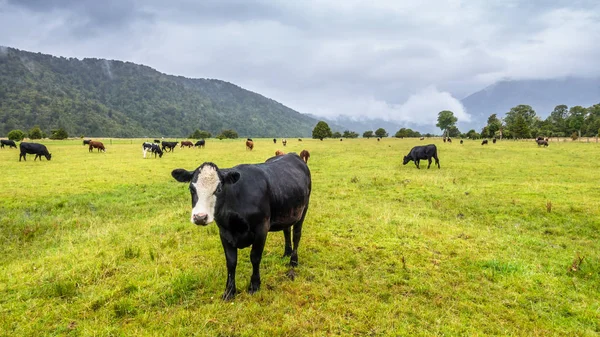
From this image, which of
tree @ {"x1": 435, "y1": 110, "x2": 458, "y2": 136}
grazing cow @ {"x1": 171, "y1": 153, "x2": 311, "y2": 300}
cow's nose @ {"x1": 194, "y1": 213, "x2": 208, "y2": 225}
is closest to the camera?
cow's nose @ {"x1": 194, "y1": 213, "x2": 208, "y2": 225}

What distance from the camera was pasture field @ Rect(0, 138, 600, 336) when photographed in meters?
4.51

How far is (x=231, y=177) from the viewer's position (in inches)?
180

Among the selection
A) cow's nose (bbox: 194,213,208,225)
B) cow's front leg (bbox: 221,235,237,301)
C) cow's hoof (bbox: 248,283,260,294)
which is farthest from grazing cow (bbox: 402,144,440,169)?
cow's nose (bbox: 194,213,208,225)

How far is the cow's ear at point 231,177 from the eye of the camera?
446 cm

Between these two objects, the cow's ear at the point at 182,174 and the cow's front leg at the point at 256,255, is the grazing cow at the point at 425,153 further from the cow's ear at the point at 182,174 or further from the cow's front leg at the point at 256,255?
the cow's ear at the point at 182,174

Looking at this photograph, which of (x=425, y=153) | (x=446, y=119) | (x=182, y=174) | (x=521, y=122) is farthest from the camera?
(x=446, y=119)

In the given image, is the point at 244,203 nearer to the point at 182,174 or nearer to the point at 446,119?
the point at 182,174

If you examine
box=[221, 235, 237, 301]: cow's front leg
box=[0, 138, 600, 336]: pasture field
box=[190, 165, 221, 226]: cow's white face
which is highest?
box=[190, 165, 221, 226]: cow's white face

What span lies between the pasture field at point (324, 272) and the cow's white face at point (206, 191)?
1.74 metres

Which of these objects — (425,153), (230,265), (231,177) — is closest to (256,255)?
(230,265)

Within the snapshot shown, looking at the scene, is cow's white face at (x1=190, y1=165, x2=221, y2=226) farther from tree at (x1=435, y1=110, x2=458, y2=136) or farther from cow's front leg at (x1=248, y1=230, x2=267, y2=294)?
tree at (x1=435, y1=110, x2=458, y2=136)

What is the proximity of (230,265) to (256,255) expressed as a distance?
0.48 meters

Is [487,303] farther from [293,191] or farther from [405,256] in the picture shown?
[293,191]

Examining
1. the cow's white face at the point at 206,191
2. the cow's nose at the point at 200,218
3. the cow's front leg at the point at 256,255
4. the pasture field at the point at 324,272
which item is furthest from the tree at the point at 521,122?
the cow's nose at the point at 200,218
